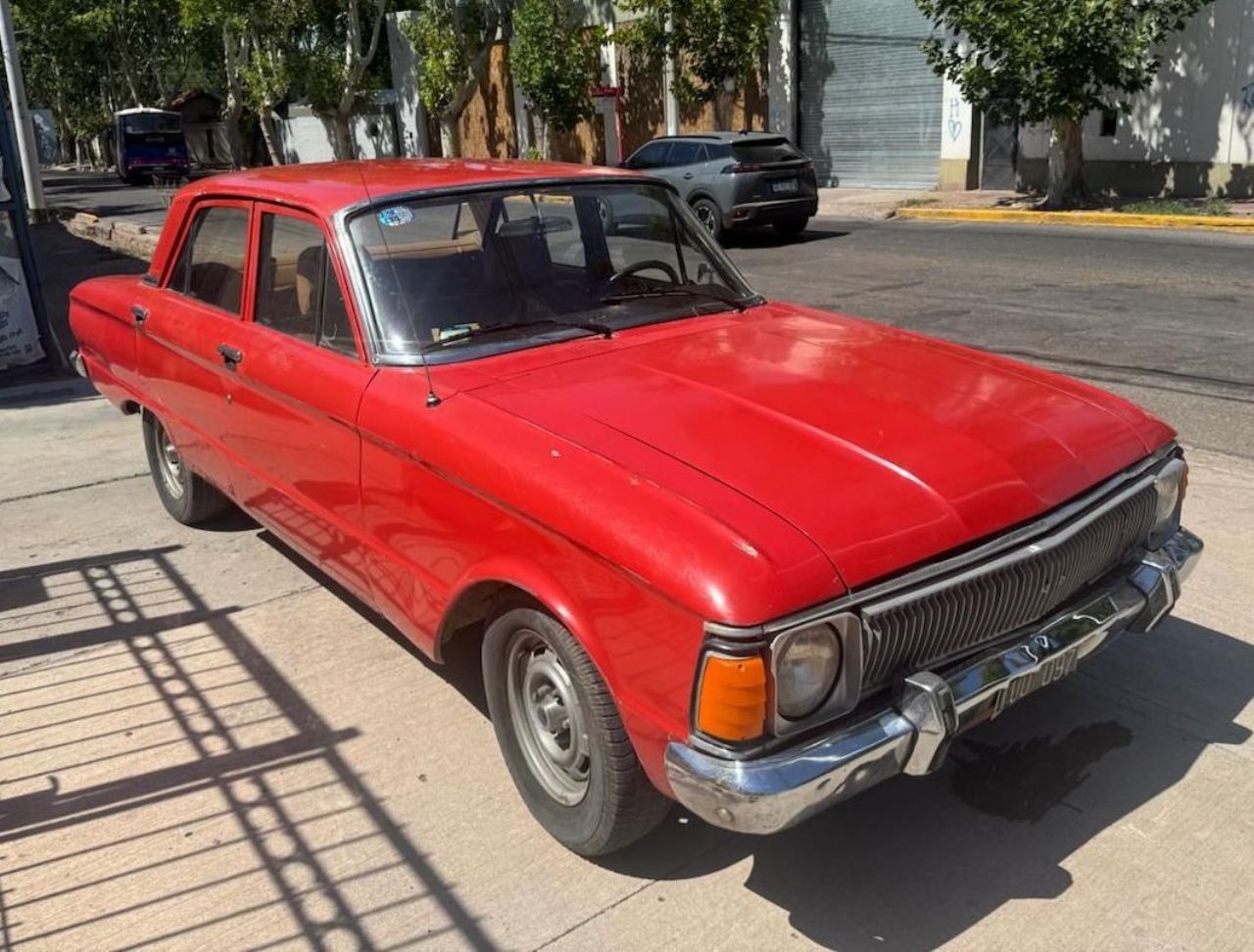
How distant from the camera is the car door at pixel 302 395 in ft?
12.2

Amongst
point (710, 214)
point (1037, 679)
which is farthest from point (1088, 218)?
point (1037, 679)

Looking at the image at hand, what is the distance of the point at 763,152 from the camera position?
1678 centimetres

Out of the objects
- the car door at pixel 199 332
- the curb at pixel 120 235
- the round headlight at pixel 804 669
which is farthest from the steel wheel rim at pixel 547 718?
the curb at pixel 120 235

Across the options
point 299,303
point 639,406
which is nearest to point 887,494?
point 639,406

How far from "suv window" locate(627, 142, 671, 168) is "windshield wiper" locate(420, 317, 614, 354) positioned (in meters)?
14.7

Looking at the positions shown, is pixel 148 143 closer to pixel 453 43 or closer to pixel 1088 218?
pixel 453 43

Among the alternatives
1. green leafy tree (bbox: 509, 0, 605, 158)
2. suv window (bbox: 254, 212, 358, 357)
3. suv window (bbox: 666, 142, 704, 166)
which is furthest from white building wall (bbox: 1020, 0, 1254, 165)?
suv window (bbox: 254, 212, 358, 357)

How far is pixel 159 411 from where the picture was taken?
5.27 meters

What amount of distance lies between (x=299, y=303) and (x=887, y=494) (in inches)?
91.9

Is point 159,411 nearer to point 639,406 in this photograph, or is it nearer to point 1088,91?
point 639,406

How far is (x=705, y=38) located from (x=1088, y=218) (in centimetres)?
999

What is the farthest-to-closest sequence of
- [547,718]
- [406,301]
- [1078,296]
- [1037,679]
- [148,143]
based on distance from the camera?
[148,143], [1078,296], [406,301], [547,718], [1037,679]

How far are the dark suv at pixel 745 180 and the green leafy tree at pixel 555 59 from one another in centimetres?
1043

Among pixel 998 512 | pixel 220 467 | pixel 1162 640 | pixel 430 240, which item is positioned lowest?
pixel 1162 640
